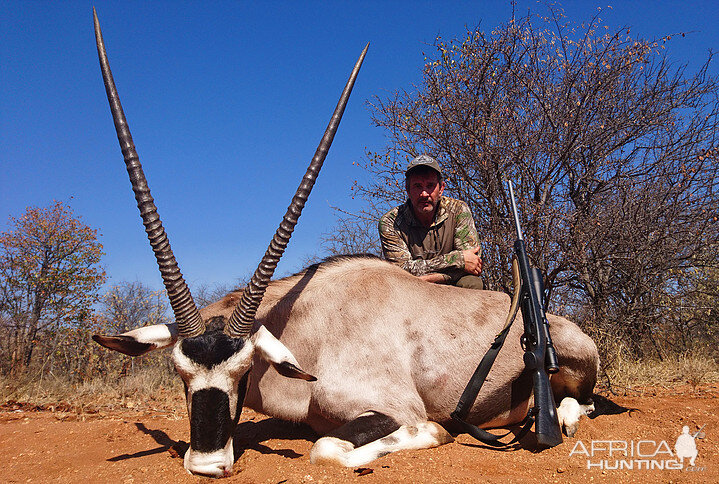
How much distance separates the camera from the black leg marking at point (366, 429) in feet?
11.3

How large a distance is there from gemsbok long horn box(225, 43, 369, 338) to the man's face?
152 centimetres

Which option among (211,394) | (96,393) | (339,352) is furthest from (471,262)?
(96,393)

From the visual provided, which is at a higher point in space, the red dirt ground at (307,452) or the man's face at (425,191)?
the man's face at (425,191)

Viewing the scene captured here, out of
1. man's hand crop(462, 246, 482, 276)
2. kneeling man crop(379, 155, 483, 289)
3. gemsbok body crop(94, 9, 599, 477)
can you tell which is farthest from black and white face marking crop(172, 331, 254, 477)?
man's hand crop(462, 246, 482, 276)

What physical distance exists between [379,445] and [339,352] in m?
0.78

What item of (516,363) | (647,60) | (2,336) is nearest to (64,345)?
(2,336)

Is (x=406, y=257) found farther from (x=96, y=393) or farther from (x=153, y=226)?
(x=96, y=393)

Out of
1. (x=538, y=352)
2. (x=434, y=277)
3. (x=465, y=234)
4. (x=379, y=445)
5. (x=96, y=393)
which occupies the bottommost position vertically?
(x=96, y=393)

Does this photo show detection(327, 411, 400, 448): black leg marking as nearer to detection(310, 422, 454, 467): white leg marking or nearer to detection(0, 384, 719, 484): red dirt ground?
detection(310, 422, 454, 467): white leg marking

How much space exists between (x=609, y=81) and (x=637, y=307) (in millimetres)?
3560

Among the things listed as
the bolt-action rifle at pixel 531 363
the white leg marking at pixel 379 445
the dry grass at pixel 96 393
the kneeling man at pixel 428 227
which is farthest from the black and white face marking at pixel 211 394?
→ the dry grass at pixel 96 393

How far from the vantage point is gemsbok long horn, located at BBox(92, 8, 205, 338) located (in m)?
3.58

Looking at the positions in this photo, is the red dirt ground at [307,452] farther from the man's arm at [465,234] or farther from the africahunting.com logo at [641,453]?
the man's arm at [465,234]

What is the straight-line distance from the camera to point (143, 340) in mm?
3568
